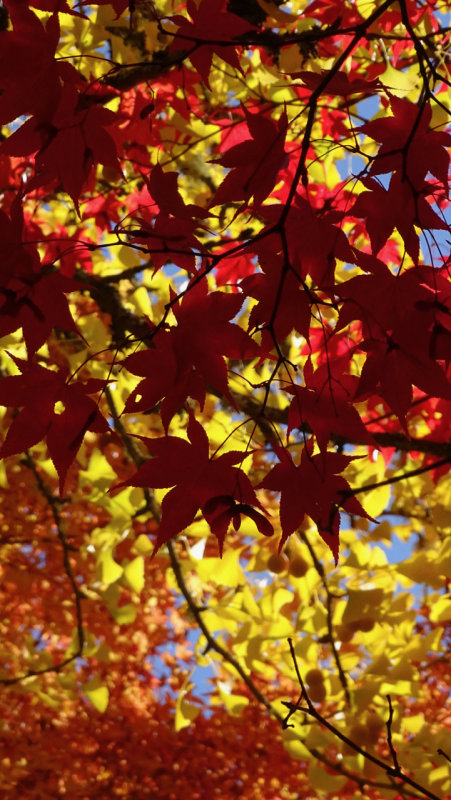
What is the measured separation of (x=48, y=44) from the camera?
1078 millimetres

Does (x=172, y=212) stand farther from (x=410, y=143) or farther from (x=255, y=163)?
(x=410, y=143)

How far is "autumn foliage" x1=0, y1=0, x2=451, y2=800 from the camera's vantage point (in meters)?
1.09

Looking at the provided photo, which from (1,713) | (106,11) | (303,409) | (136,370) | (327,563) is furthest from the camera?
(1,713)

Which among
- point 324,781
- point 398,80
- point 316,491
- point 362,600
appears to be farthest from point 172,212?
point 324,781

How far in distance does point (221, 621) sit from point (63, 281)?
5.38 feet

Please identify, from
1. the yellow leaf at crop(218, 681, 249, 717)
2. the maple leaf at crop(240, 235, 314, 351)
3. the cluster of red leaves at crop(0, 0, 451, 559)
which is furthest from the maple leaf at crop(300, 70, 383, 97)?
the yellow leaf at crop(218, 681, 249, 717)

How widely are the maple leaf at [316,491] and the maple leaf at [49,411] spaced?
28 centimetres

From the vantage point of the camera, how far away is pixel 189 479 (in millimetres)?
1113

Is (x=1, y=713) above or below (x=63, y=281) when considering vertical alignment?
above

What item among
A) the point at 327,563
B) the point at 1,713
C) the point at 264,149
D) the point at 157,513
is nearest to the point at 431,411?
the point at 157,513

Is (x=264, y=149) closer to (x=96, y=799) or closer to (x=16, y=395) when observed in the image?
(x=16, y=395)

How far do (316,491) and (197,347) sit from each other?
0.96 feet

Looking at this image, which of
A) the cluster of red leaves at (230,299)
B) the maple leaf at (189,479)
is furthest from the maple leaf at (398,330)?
the maple leaf at (189,479)

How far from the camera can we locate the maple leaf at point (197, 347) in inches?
42.2
